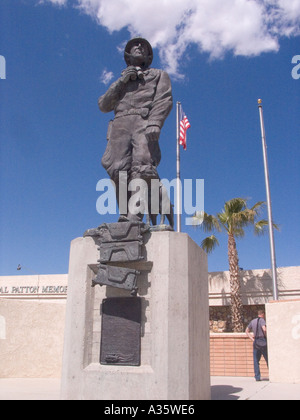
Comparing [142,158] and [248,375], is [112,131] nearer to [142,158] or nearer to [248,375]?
[142,158]

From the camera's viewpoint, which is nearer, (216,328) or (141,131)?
(141,131)

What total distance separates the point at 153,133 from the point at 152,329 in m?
2.73

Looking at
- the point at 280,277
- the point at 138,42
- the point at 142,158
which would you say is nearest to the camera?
the point at 142,158

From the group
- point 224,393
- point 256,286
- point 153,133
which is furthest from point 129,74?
point 256,286

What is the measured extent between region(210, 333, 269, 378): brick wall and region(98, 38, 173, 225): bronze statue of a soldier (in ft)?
21.7

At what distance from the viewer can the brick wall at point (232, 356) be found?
34.8 feet

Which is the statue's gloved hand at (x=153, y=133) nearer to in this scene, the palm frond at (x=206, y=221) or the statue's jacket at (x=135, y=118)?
the statue's jacket at (x=135, y=118)

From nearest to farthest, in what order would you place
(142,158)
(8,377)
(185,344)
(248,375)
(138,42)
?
(185,344) < (142,158) < (138,42) < (8,377) < (248,375)

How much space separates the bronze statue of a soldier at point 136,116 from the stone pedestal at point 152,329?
87 centimetres

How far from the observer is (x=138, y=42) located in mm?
6809

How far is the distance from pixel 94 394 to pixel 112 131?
369 centimetres
